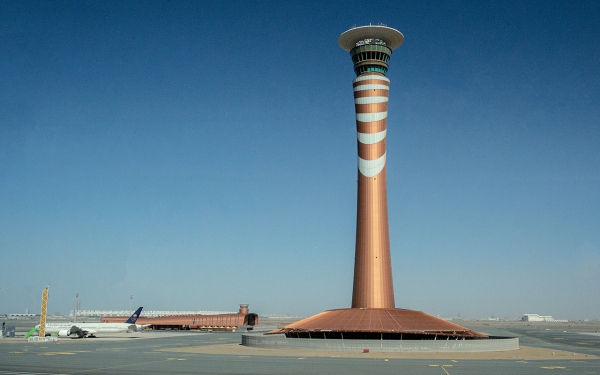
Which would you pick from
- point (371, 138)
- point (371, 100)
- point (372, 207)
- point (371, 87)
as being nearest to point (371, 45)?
point (371, 87)

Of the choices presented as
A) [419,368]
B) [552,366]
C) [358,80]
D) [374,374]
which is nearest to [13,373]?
[374,374]

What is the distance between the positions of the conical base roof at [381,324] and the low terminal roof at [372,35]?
38.7 m

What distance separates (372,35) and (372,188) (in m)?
22.9

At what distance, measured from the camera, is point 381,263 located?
67750 mm

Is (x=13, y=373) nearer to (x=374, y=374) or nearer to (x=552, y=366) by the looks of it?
(x=374, y=374)

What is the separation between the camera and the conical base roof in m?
54.9

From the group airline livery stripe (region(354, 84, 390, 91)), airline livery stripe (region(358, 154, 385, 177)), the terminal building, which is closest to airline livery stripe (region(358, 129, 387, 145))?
airline livery stripe (region(358, 154, 385, 177))

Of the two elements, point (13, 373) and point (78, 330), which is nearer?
point (13, 373)

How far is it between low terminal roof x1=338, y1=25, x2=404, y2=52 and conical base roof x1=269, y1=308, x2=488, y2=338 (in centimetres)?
3866

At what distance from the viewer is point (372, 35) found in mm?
75188

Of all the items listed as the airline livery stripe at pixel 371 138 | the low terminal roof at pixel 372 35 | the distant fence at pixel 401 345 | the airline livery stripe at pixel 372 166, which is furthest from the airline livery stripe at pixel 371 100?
the distant fence at pixel 401 345

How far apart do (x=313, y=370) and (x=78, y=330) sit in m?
65.3

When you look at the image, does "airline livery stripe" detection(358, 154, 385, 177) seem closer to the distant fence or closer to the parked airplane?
the distant fence

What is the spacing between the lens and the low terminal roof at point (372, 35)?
245 feet
